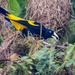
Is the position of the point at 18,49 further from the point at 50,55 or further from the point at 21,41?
the point at 50,55

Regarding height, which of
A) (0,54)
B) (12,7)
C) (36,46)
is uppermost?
(12,7)

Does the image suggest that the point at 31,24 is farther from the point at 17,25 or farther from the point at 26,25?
the point at 17,25

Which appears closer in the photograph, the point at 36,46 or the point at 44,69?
the point at 44,69

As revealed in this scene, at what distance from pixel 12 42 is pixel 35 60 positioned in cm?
80

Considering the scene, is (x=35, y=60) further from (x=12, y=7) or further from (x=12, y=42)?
(x=12, y=42)

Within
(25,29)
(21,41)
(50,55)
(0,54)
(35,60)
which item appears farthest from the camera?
(25,29)

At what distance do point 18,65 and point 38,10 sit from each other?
1839 mm

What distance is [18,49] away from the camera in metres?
1.67

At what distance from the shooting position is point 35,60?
1146 mm

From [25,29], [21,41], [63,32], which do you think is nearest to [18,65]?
[21,41]

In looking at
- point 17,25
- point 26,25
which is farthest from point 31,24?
point 17,25

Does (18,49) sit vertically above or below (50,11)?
below

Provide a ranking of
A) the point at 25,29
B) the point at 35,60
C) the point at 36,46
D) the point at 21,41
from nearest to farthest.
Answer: the point at 35,60, the point at 36,46, the point at 21,41, the point at 25,29

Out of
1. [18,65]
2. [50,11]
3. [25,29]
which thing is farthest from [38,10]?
[18,65]
